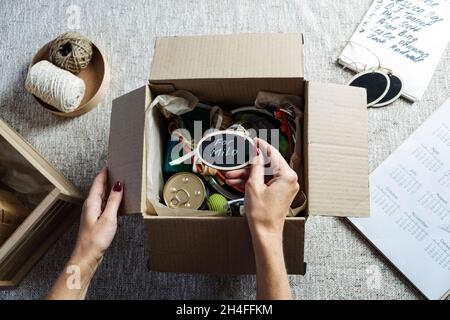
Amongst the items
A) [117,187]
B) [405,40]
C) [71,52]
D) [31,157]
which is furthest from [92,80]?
[405,40]

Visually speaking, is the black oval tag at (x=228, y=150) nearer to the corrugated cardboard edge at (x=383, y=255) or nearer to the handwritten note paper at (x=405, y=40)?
the corrugated cardboard edge at (x=383, y=255)

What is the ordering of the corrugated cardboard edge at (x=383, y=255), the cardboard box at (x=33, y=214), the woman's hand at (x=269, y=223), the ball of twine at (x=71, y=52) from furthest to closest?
the ball of twine at (x=71, y=52), the corrugated cardboard edge at (x=383, y=255), the cardboard box at (x=33, y=214), the woman's hand at (x=269, y=223)

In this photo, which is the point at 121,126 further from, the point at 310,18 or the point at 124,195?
the point at 310,18

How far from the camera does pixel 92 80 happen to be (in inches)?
45.3

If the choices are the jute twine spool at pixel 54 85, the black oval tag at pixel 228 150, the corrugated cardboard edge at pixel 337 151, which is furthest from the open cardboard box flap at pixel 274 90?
the jute twine spool at pixel 54 85

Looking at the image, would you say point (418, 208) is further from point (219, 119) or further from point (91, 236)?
point (91, 236)

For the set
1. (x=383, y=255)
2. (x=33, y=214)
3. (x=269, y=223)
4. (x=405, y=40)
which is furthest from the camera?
(x=405, y=40)

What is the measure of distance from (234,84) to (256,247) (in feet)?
1.03

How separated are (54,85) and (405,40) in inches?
34.8

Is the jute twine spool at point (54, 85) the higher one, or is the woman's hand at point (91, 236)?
the jute twine spool at point (54, 85)

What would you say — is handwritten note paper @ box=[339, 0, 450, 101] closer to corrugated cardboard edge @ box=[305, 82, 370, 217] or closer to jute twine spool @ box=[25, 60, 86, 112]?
corrugated cardboard edge @ box=[305, 82, 370, 217]

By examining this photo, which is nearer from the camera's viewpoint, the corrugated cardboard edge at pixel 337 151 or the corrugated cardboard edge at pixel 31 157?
the corrugated cardboard edge at pixel 337 151

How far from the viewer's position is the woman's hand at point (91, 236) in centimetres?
81
